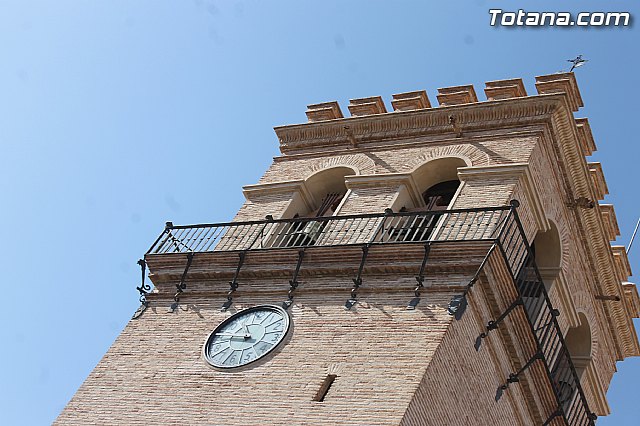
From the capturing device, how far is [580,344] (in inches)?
862

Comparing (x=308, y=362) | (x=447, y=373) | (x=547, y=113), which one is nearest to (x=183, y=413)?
(x=308, y=362)

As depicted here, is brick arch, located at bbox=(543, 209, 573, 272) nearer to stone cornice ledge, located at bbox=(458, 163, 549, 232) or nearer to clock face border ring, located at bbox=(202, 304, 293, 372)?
stone cornice ledge, located at bbox=(458, 163, 549, 232)

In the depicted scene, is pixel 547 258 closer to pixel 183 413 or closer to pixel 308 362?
pixel 308 362

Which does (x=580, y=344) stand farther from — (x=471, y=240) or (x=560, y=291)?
(x=471, y=240)

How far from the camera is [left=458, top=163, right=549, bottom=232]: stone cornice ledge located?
63.5ft

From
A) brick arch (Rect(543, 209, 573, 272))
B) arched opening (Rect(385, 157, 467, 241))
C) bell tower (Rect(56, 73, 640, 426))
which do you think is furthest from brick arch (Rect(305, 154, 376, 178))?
brick arch (Rect(543, 209, 573, 272))

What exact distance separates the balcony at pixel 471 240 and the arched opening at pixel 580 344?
0.68 m

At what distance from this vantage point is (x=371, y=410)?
15477mm

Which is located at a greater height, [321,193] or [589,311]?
[321,193]

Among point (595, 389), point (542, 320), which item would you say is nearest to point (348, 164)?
point (542, 320)

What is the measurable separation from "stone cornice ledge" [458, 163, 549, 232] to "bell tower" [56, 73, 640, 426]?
26mm

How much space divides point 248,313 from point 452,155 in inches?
180

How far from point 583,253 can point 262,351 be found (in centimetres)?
701

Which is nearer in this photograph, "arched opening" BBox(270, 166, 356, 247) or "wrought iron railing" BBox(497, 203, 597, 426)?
"wrought iron railing" BBox(497, 203, 597, 426)
